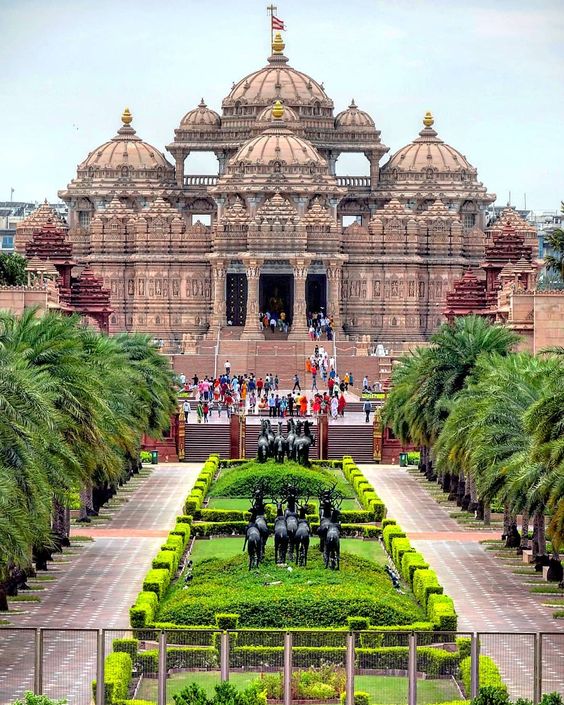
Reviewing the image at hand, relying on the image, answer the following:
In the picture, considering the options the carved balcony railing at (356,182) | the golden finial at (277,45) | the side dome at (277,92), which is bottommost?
the carved balcony railing at (356,182)

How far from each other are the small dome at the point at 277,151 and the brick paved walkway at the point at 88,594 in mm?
58045

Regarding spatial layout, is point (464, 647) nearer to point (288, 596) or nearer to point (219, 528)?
point (288, 596)

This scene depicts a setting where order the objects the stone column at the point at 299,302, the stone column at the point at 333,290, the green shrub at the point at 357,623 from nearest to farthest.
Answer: the green shrub at the point at 357,623 → the stone column at the point at 299,302 → the stone column at the point at 333,290

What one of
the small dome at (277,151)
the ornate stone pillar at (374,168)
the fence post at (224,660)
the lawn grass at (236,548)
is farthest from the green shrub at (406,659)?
the ornate stone pillar at (374,168)

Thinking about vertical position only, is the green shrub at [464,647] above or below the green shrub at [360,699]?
above

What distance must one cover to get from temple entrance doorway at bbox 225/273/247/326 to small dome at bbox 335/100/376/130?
18.3 m

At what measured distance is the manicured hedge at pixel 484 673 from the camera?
3566cm

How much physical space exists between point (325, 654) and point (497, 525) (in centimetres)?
3024

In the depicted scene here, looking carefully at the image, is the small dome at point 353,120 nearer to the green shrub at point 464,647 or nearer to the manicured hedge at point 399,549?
the manicured hedge at point 399,549

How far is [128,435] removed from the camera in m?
62.5

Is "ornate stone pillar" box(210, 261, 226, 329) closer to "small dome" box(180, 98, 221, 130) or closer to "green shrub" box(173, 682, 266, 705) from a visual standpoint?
"small dome" box(180, 98, 221, 130)

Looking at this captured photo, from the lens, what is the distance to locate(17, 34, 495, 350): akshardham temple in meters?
134

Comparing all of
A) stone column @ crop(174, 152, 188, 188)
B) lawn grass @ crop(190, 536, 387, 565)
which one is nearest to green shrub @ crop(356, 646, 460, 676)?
lawn grass @ crop(190, 536, 387, 565)

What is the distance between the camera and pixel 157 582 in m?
46.1
